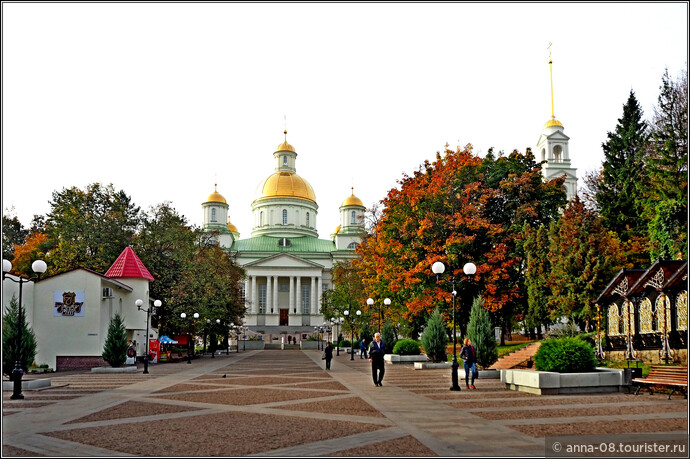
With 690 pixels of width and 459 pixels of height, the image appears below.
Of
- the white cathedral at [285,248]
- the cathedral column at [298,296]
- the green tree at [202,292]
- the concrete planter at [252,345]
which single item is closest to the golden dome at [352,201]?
the white cathedral at [285,248]

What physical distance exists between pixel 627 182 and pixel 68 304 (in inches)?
1395

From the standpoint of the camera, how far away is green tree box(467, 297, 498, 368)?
2358 centimetres

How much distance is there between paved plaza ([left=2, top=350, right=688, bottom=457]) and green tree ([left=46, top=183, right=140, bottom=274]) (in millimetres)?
25911

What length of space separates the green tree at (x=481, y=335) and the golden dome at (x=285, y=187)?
302 ft

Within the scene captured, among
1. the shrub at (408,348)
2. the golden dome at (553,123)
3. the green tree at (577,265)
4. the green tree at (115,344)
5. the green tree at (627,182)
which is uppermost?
the golden dome at (553,123)

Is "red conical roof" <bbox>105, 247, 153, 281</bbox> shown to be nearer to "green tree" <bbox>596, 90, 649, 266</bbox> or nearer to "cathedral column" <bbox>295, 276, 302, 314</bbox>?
"green tree" <bbox>596, 90, 649, 266</bbox>

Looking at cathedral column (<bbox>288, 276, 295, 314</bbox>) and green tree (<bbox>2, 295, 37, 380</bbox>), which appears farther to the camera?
cathedral column (<bbox>288, 276, 295, 314</bbox>)

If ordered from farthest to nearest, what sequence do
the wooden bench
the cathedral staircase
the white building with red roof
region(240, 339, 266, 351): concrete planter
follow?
region(240, 339, 266, 351): concrete planter → the white building with red roof → the cathedral staircase → the wooden bench

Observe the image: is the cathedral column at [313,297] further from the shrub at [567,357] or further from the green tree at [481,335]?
the shrub at [567,357]

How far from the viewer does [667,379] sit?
16281 millimetres

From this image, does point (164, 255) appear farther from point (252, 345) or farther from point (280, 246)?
point (280, 246)

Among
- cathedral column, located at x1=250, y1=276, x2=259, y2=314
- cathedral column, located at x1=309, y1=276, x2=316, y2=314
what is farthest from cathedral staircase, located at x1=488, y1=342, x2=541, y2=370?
cathedral column, located at x1=250, y1=276, x2=259, y2=314

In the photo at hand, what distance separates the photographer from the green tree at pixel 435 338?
3158 cm

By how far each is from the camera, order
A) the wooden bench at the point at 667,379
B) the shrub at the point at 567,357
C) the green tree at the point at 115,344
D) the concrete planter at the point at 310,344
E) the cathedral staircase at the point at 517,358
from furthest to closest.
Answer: the concrete planter at the point at 310,344 < the green tree at the point at 115,344 < the cathedral staircase at the point at 517,358 < the shrub at the point at 567,357 < the wooden bench at the point at 667,379
